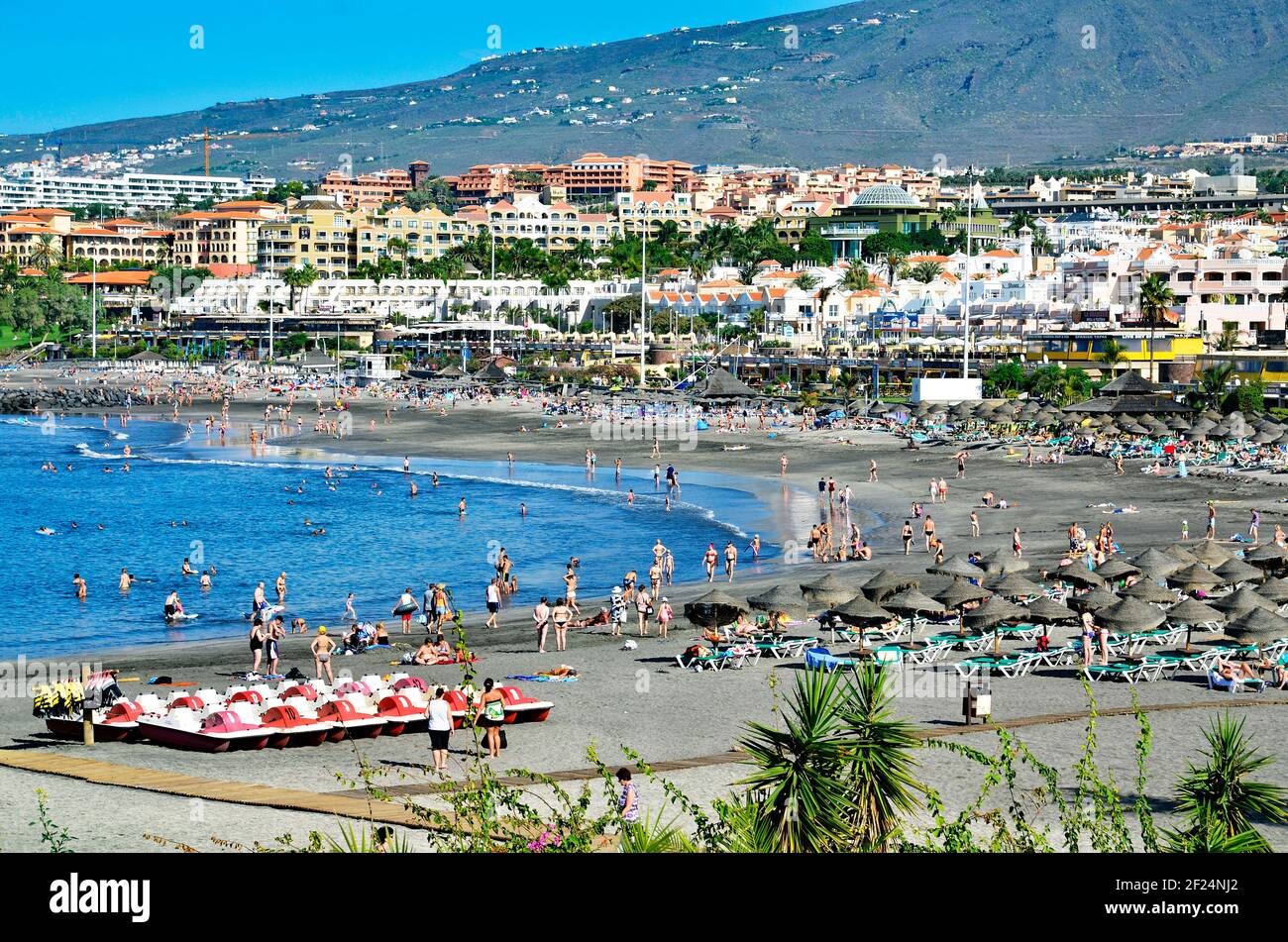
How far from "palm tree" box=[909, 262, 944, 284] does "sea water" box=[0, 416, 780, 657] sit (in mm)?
76809

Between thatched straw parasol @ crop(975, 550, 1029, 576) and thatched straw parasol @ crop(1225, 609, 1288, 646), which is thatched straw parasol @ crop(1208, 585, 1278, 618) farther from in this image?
thatched straw parasol @ crop(975, 550, 1029, 576)

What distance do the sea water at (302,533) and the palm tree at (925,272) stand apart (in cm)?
7681

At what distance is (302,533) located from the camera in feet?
149

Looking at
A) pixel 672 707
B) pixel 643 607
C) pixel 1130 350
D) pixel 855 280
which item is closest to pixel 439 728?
pixel 672 707

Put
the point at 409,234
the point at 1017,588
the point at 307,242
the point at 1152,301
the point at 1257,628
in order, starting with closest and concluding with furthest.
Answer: the point at 1257,628 → the point at 1017,588 → the point at 1152,301 → the point at 307,242 → the point at 409,234

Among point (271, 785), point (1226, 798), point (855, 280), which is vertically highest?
point (855, 280)

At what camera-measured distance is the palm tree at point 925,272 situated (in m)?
135

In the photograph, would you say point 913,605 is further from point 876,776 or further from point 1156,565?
point 876,776

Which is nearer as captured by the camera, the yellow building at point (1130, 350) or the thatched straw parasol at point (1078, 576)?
the thatched straw parasol at point (1078, 576)

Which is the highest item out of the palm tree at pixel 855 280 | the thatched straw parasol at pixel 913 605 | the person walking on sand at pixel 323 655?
the palm tree at pixel 855 280

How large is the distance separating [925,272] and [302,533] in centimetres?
9745

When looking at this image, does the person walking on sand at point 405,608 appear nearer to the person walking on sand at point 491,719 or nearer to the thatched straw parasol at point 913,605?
the thatched straw parasol at point 913,605

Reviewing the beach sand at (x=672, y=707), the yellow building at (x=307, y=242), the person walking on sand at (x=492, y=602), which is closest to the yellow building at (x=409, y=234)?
the yellow building at (x=307, y=242)
